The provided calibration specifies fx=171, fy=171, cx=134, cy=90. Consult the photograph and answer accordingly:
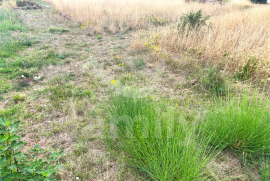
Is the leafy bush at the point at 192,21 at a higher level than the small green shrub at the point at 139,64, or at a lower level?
higher

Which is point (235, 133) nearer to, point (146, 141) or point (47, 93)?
point (146, 141)

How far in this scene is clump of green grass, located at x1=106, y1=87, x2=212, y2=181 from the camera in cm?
152

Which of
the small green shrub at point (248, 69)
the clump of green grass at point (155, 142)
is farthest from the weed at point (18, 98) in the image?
the small green shrub at point (248, 69)

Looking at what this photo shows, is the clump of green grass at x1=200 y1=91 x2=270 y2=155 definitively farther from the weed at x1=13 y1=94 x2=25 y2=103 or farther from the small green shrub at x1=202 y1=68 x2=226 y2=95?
the weed at x1=13 y1=94 x2=25 y2=103

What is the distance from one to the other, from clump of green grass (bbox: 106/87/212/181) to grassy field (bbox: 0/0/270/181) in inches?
0.6

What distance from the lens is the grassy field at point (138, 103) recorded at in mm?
1764

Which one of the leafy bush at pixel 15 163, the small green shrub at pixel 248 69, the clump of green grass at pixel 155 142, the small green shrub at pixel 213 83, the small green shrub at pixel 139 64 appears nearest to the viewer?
the leafy bush at pixel 15 163

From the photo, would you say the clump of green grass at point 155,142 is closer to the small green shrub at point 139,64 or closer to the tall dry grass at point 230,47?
the small green shrub at point 139,64

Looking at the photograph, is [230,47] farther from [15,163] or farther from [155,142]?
[15,163]

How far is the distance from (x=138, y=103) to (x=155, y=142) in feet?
2.00

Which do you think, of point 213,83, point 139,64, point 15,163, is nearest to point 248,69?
point 213,83

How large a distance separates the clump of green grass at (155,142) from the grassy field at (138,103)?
1cm

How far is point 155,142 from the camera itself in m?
1.75

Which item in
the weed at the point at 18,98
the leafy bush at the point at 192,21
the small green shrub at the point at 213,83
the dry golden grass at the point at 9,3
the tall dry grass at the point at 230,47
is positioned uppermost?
the dry golden grass at the point at 9,3
